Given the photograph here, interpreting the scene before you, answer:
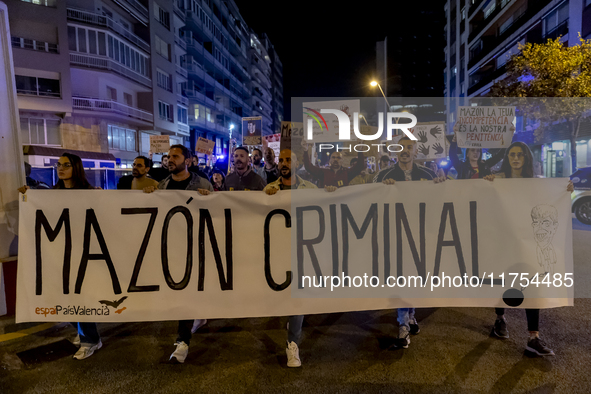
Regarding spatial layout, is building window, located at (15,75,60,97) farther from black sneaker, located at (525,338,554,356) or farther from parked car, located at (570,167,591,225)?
black sneaker, located at (525,338,554,356)

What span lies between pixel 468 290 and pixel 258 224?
210 centimetres

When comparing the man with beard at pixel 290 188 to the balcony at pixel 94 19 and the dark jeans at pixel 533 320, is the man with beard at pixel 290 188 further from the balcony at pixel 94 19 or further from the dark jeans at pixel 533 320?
the balcony at pixel 94 19

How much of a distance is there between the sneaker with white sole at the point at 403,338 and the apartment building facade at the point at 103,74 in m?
23.7

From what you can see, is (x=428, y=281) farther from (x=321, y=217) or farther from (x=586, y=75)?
(x=586, y=75)

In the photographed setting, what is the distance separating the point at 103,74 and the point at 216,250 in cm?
2685

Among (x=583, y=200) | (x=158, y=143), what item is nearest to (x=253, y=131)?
(x=158, y=143)

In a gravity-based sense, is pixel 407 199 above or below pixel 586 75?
below

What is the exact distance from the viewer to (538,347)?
130 inches

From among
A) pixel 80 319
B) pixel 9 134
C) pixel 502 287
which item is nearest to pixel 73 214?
pixel 80 319

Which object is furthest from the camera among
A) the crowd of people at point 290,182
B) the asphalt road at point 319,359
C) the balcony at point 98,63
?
the balcony at point 98,63

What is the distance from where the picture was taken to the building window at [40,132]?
2309cm

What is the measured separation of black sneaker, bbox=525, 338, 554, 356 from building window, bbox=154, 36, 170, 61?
34076 mm

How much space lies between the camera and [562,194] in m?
3.66

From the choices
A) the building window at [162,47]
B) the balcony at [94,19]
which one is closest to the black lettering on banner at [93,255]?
the balcony at [94,19]
